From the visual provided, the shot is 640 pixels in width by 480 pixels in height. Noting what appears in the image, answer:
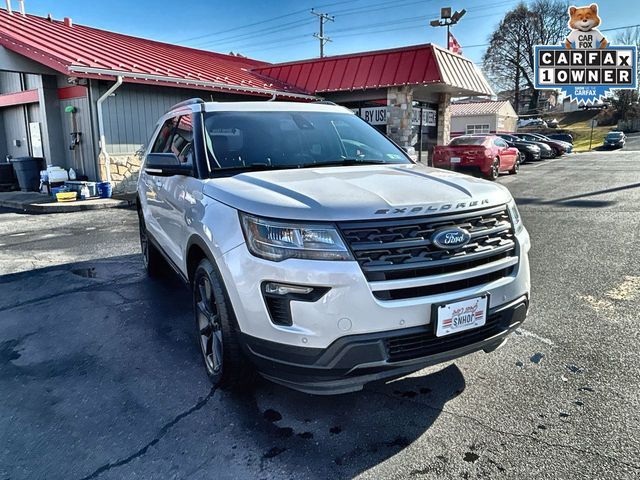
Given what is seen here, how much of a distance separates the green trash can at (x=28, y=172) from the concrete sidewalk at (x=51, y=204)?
1.14m

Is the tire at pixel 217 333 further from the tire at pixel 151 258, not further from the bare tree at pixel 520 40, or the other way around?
the bare tree at pixel 520 40

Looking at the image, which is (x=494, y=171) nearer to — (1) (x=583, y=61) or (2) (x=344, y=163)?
(1) (x=583, y=61)

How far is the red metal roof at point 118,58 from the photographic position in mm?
11711

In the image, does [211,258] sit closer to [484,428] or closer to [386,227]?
[386,227]

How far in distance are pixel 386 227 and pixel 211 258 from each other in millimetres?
1107

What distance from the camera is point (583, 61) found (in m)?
24.2

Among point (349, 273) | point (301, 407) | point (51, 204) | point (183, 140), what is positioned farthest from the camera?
point (51, 204)

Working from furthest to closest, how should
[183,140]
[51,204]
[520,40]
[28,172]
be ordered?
[520,40] < [28,172] < [51,204] < [183,140]

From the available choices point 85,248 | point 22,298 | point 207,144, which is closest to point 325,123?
point 207,144

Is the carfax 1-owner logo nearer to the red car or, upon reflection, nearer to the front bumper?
the red car

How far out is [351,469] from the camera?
2.40m

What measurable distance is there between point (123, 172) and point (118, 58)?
314 cm

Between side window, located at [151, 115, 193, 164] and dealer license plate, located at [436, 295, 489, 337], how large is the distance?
7.06 feet

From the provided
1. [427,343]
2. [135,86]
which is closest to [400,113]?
[135,86]
